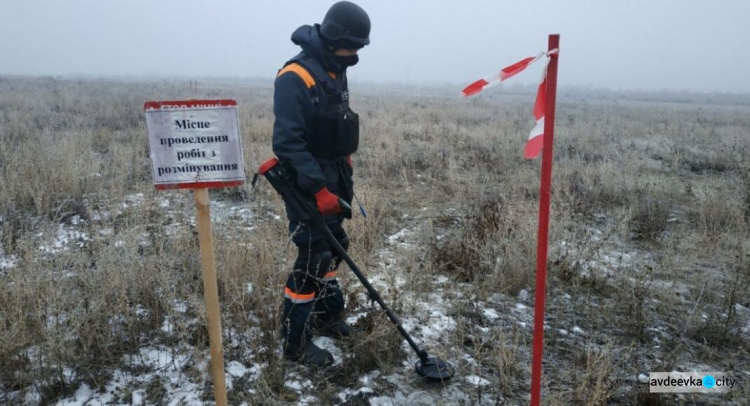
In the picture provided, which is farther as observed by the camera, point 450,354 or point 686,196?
point 686,196

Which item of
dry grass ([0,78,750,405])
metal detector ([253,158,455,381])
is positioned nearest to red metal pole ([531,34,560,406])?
dry grass ([0,78,750,405])

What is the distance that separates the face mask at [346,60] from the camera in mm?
2666

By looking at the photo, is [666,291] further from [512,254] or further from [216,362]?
[216,362]

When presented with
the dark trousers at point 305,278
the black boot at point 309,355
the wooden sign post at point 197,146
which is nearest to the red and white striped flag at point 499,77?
the wooden sign post at point 197,146

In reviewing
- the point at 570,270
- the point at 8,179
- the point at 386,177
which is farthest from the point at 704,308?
the point at 8,179

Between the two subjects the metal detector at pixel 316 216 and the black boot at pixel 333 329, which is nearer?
the metal detector at pixel 316 216

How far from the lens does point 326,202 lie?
2.45 m

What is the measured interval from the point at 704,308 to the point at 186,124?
4.08 metres

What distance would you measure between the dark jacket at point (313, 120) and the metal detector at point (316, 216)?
0.07 meters

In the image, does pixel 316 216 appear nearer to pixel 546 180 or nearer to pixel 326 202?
pixel 326 202

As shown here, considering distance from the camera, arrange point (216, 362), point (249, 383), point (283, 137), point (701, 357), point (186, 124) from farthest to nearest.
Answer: point (701, 357) < point (249, 383) < point (283, 137) < point (216, 362) < point (186, 124)

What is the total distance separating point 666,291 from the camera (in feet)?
12.0

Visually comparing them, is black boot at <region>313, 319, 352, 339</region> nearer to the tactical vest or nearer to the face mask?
the tactical vest

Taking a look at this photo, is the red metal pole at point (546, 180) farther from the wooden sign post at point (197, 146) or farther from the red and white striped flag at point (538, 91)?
the wooden sign post at point (197, 146)
